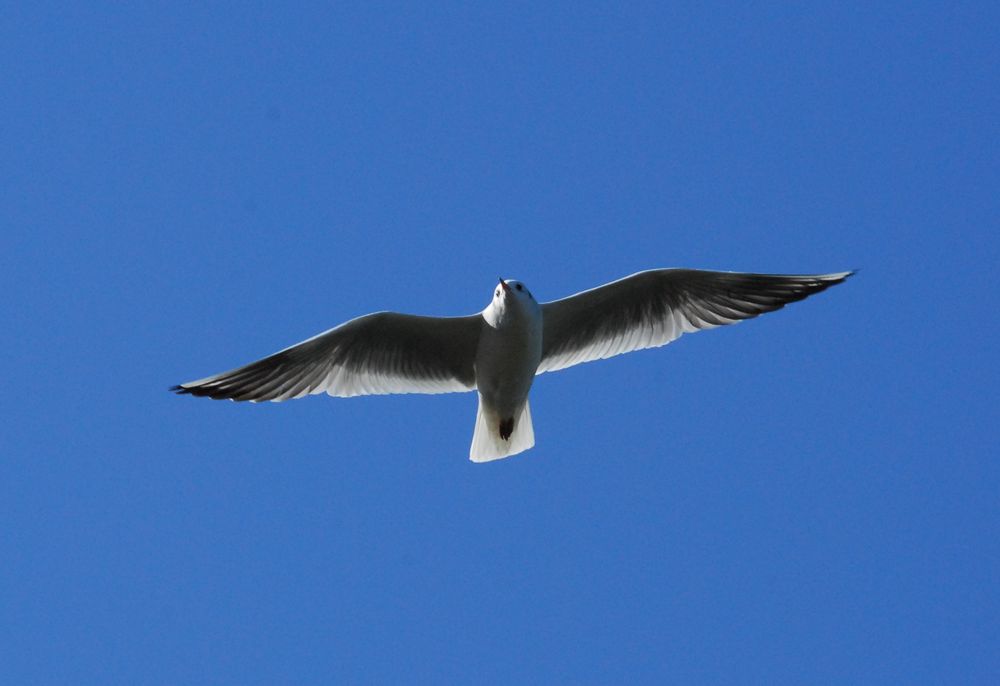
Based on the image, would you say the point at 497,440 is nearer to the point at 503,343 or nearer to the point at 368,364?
the point at 503,343

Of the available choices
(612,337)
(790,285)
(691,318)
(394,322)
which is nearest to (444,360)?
(394,322)

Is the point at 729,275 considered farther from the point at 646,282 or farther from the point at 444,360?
the point at 444,360

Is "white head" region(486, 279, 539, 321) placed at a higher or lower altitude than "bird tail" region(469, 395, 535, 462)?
higher

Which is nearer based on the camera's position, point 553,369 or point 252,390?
point 252,390

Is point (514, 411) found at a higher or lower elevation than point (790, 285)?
lower

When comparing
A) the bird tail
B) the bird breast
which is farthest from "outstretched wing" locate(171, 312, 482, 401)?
the bird tail

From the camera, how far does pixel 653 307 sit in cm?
1034

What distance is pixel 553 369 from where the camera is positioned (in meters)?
10.5

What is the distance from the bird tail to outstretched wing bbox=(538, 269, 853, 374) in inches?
20.9

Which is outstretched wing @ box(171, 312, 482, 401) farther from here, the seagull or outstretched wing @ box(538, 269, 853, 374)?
outstretched wing @ box(538, 269, 853, 374)

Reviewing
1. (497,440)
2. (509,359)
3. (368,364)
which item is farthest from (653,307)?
(368,364)

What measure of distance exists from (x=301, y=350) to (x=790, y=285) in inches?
160

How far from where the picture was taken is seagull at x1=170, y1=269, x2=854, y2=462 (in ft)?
32.1

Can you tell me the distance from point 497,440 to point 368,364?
128 centimetres
